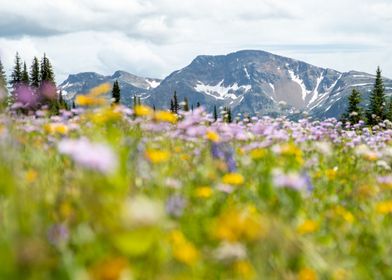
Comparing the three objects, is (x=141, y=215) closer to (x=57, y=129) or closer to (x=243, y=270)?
(x=243, y=270)

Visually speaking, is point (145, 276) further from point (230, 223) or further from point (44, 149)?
point (44, 149)

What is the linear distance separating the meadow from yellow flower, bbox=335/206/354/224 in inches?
0.8

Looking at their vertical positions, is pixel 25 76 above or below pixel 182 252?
above

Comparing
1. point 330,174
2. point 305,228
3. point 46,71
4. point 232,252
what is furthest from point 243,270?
point 46,71

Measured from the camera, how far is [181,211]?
376 cm

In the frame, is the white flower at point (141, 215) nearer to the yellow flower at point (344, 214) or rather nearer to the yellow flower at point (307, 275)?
the yellow flower at point (307, 275)

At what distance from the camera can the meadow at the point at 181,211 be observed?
2289mm

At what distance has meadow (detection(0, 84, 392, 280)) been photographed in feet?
7.51

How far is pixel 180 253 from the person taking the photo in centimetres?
281

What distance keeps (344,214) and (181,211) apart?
1817 millimetres

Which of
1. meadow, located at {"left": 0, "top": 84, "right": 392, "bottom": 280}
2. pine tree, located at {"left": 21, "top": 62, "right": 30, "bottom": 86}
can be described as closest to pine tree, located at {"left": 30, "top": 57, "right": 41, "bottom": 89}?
pine tree, located at {"left": 21, "top": 62, "right": 30, "bottom": 86}

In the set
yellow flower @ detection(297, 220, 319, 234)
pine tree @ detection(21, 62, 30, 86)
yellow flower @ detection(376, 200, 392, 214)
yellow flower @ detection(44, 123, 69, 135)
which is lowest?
yellow flower @ detection(376, 200, 392, 214)

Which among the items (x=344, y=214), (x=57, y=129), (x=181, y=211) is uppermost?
(x=57, y=129)

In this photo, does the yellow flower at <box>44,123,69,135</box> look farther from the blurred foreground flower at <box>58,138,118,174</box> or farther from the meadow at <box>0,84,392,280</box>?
the blurred foreground flower at <box>58,138,118,174</box>
